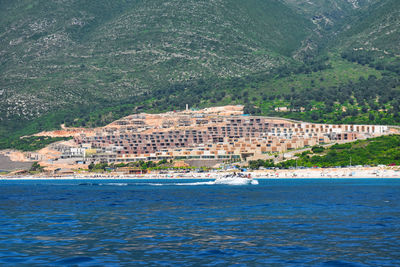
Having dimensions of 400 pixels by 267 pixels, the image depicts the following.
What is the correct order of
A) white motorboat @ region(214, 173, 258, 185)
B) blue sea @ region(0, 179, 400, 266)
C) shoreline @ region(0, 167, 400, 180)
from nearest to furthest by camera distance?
blue sea @ region(0, 179, 400, 266) < white motorboat @ region(214, 173, 258, 185) < shoreline @ region(0, 167, 400, 180)

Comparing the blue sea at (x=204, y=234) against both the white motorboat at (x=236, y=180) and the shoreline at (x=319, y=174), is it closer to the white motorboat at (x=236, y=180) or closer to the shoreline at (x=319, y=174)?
the white motorboat at (x=236, y=180)

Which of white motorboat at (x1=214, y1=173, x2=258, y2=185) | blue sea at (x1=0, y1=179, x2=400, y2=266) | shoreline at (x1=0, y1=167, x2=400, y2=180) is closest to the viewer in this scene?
blue sea at (x1=0, y1=179, x2=400, y2=266)

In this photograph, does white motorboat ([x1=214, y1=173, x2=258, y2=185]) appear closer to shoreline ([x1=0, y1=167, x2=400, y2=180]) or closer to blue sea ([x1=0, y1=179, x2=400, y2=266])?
shoreline ([x1=0, y1=167, x2=400, y2=180])

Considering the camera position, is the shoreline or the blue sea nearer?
the blue sea

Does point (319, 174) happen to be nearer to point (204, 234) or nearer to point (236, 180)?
point (236, 180)

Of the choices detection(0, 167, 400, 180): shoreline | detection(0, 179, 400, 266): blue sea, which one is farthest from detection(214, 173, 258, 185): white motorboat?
detection(0, 179, 400, 266): blue sea

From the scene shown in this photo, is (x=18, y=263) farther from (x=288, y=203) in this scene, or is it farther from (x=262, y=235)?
(x=288, y=203)

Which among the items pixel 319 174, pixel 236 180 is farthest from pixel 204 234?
pixel 319 174

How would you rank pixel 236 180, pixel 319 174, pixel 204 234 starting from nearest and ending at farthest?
pixel 204 234, pixel 236 180, pixel 319 174

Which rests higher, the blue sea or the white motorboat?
the white motorboat
